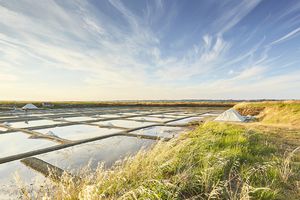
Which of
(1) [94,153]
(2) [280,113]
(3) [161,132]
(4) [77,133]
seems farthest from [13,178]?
(2) [280,113]

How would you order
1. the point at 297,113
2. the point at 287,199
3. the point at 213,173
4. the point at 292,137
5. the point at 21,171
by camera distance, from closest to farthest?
the point at 287,199 < the point at 213,173 < the point at 21,171 < the point at 292,137 < the point at 297,113

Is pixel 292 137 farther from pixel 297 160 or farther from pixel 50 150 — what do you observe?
pixel 50 150

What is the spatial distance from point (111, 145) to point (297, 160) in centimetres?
463

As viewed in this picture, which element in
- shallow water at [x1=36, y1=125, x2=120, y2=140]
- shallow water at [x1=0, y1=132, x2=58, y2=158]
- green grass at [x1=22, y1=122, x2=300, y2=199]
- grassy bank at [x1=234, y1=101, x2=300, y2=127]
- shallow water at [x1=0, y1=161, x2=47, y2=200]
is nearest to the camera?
green grass at [x1=22, y1=122, x2=300, y2=199]

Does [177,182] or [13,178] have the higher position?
[177,182]

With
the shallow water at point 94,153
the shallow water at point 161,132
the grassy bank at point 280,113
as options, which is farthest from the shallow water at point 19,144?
the grassy bank at point 280,113

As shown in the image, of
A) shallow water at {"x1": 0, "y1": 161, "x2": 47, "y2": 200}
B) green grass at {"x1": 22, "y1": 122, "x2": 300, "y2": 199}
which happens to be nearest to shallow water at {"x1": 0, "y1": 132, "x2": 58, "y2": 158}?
shallow water at {"x1": 0, "y1": 161, "x2": 47, "y2": 200}

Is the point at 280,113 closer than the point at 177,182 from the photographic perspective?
No

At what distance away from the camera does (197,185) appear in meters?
2.54

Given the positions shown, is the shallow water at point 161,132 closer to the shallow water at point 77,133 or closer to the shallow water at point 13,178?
the shallow water at point 77,133

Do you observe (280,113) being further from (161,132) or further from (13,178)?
(13,178)

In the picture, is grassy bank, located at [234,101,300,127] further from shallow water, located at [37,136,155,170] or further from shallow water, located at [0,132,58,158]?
shallow water, located at [0,132,58,158]

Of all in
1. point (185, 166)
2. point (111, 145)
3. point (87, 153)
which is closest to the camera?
point (185, 166)

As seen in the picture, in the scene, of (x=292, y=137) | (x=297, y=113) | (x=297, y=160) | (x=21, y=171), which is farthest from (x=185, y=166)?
(x=297, y=113)
